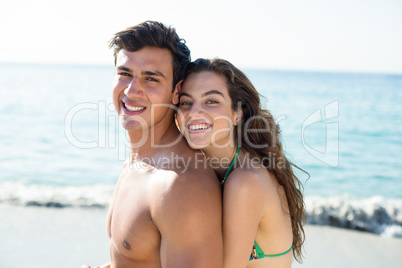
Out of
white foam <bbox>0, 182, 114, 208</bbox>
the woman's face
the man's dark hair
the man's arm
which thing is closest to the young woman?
the woman's face

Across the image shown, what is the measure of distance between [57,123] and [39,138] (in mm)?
3739

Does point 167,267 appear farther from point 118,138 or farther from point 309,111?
point 309,111

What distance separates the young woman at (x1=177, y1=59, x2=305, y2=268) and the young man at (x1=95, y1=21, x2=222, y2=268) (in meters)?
0.19

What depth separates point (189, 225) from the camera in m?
2.09

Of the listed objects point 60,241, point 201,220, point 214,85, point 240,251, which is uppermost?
point 214,85

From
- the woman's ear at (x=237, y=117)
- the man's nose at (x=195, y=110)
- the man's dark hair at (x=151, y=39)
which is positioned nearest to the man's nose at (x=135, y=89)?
the man's dark hair at (x=151, y=39)

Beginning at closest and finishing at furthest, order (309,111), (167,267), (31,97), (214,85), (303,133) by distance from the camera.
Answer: (167,267), (214,85), (303,133), (309,111), (31,97)

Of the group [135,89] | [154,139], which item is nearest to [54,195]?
[154,139]

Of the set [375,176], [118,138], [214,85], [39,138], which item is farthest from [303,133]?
[214,85]

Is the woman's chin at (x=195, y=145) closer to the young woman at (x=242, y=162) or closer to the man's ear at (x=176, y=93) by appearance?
the young woman at (x=242, y=162)

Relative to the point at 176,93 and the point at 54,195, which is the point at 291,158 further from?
the point at 176,93

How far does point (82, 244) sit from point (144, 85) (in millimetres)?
4164

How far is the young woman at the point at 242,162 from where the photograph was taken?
8.51 ft

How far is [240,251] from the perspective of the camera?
8.34 feet
